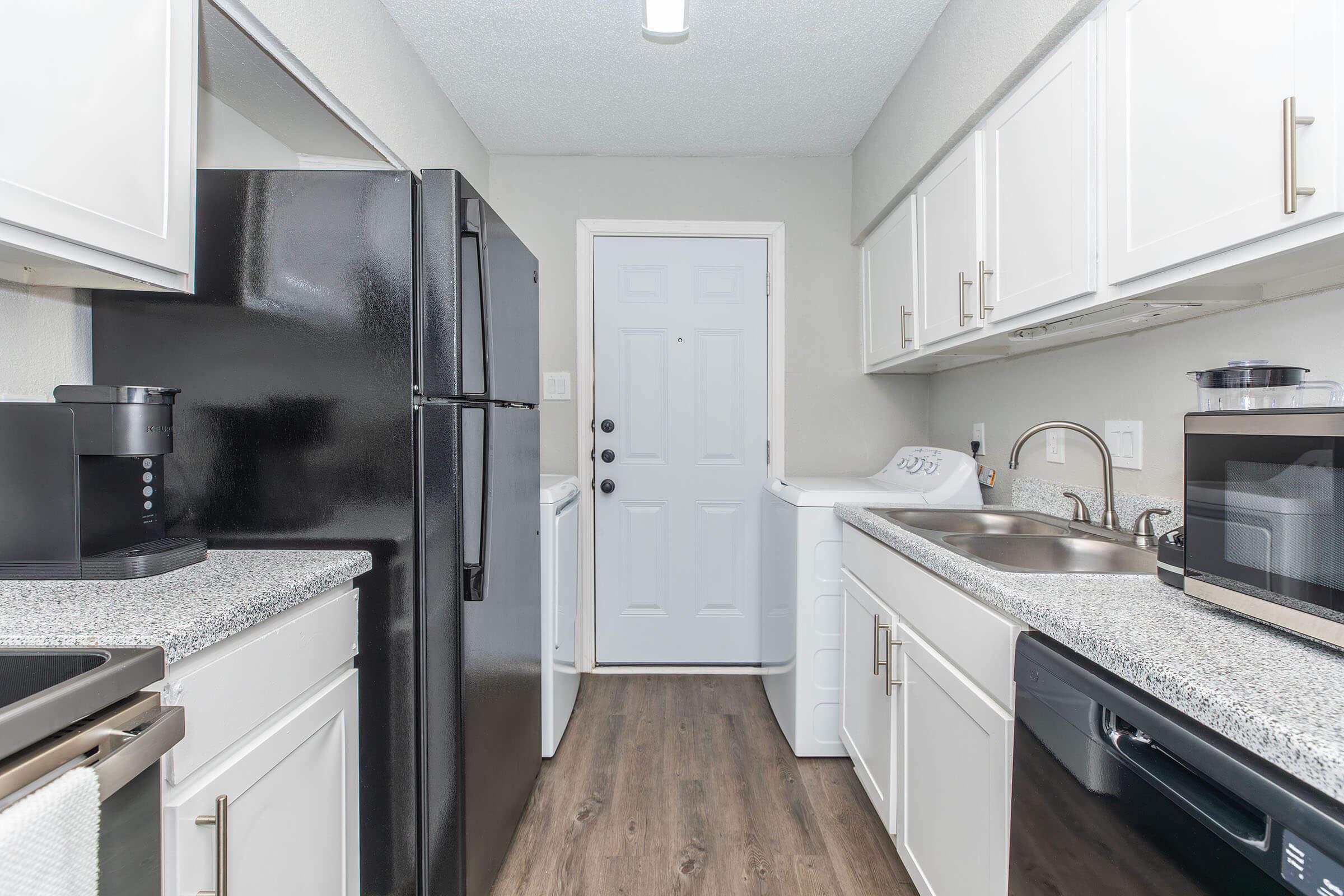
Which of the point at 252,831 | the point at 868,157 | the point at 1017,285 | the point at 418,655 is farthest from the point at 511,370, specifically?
the point at 868,157

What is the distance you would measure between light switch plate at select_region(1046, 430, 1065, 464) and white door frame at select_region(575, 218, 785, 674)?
1209 millimetres

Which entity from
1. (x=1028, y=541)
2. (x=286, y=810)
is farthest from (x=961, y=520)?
(x=286, y=810)

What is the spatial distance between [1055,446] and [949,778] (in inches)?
41.9

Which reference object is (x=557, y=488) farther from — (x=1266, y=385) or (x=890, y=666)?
(x=1266, y=385)

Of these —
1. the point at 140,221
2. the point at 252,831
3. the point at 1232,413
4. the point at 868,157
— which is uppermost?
the point at 868,157

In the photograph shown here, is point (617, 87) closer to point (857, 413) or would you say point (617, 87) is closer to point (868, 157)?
point (868, 157)

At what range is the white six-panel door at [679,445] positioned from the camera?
2922 millimetres

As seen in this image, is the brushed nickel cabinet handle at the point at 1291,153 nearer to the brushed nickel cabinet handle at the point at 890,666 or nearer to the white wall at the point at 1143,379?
the white wall at the point at 1143,379

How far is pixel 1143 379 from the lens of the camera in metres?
1.52

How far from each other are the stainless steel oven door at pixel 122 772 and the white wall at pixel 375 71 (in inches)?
54.5

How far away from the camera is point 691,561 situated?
2.95 metres

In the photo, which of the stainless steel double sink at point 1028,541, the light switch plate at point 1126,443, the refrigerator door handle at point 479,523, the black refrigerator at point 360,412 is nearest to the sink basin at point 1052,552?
the stainless steel double sink at point 1028,541

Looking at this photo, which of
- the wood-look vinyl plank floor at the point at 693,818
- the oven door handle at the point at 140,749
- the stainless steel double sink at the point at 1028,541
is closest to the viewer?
the oven door handle at the point at 140,749

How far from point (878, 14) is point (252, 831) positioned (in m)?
2.46
